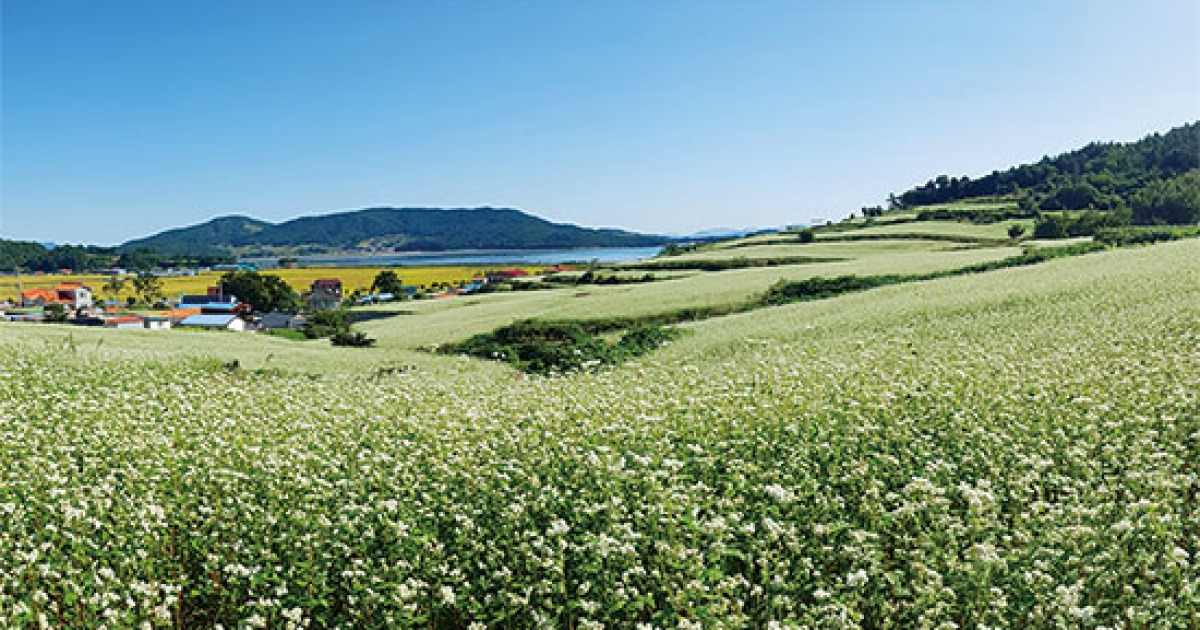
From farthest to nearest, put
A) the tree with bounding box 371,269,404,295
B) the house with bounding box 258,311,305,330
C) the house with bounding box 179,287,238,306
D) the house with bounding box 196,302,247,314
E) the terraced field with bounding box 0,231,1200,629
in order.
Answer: the tree with bounding box 371,269,404,295 < the house with bounding box 179,287,238,306 < the house with bounding box 196,302,247,314 < the house with bounding box 258,311,305,330 < the terraced field with bounding box 0,231,1200,629

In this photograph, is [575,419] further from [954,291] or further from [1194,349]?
[954,291]

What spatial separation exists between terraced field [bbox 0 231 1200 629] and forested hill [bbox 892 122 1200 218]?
5346 inches

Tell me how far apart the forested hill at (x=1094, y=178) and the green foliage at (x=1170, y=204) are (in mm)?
4707

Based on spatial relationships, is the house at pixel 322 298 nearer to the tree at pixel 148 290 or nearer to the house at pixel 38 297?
the tree at pixel 148 290

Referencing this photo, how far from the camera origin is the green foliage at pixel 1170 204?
99537 millimetres

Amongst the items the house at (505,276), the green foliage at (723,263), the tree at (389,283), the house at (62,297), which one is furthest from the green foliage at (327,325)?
the house at (62,297)

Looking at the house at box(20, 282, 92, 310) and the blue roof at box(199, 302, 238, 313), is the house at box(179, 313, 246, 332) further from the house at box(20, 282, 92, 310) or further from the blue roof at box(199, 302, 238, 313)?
the house at box(20, 282, 92, 310)

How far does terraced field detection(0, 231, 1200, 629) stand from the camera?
498 centimetres

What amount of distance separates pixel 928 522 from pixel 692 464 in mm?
2191

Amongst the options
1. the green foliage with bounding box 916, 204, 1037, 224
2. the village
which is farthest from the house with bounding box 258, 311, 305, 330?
the green foliage with bounding box 916, 204, 1037, 224

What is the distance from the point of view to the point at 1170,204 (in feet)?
341

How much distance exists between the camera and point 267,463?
7.30m

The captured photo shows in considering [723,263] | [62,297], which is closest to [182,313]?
[62,297]

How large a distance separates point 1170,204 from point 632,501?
12755cm
